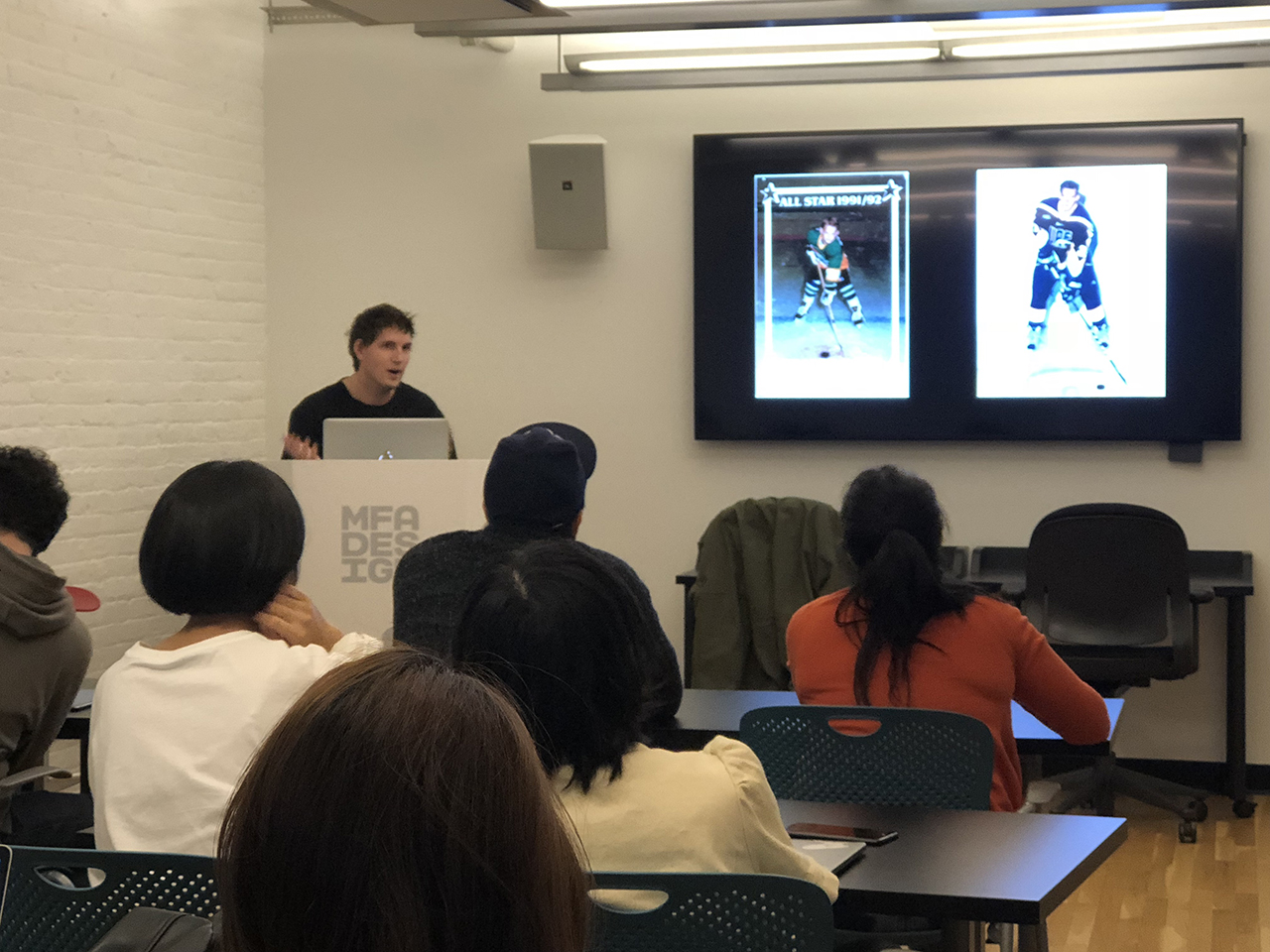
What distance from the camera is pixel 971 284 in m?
5.58

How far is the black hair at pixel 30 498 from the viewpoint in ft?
10.3

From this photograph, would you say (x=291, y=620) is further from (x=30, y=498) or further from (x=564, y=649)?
(x=30, y=498)

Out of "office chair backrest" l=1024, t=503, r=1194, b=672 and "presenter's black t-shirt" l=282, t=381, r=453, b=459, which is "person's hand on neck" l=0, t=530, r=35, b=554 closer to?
"presenter's black t-shirt" l=282, t=381, r=453, b=459

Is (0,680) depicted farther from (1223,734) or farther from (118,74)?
(1223,734)

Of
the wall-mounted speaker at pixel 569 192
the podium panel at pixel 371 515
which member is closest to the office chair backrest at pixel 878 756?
the podium panel at pixel 371 515

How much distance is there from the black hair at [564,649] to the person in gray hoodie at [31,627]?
172 centimetres

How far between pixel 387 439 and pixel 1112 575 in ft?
8.17

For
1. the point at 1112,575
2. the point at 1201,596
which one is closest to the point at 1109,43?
the point at 1112,575

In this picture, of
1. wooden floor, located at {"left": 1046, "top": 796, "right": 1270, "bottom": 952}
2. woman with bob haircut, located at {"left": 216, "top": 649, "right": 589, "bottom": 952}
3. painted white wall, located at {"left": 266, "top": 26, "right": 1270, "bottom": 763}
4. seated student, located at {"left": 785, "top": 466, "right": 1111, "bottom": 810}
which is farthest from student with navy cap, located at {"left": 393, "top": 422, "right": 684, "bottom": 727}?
painted white wall, located at {"left": 266, "top": 26, "right": 1270, "bottom": 763}

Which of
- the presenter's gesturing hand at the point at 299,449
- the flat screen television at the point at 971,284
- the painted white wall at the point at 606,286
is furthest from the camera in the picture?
the painted white wall at the point at 606,286

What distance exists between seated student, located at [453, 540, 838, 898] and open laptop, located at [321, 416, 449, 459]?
220 centimetres

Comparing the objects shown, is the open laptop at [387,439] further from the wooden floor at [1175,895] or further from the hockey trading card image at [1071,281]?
the hockey trading card image at [1071,281]

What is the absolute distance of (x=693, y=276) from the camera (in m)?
5.86

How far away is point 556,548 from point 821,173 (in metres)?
4.36
